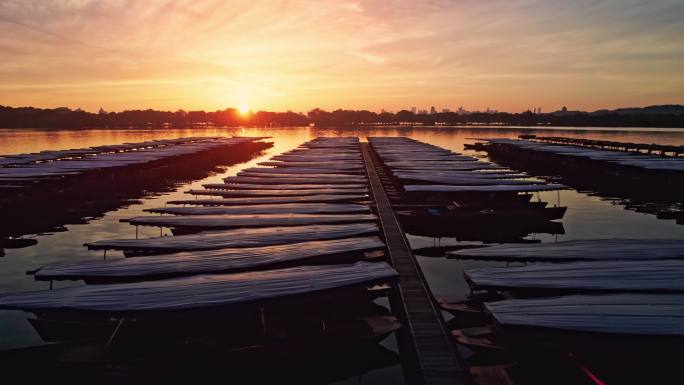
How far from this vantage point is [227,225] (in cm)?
2383

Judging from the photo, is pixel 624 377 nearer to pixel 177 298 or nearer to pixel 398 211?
pixel 177 298

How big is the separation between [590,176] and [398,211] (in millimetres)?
34636

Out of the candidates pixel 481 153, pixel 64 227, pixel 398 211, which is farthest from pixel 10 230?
pixel 481 153

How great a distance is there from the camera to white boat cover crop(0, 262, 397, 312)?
1313cm

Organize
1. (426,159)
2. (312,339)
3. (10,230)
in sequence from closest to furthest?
(312,339) → (10,230) → (426,159)

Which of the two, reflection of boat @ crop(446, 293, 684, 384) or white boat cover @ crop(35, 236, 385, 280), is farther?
white boat cover @ crop(35, 236, 385, 280)

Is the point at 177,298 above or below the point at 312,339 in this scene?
above

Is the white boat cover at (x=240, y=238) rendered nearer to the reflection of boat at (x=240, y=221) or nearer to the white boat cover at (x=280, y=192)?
the reflection of boat at (x=240, y=221)

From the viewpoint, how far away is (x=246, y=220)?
24547mm

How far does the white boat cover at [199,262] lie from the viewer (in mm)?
15984

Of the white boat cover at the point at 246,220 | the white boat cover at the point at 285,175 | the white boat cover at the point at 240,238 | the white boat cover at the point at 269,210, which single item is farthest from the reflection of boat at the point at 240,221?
the white boat cover at the point at 285,175

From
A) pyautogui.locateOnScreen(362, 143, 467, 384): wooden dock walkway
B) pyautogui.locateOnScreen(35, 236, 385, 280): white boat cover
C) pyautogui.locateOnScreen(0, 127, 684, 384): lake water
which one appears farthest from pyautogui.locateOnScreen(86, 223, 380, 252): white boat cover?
pyautogui.locateOnScreen(0, 127, 684, 384): lake water

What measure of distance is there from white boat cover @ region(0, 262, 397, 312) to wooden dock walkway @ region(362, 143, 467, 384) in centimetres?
152

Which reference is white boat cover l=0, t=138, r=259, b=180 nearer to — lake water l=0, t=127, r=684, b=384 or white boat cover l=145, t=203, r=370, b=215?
lake water l=0, t=127, r=684, b=384
